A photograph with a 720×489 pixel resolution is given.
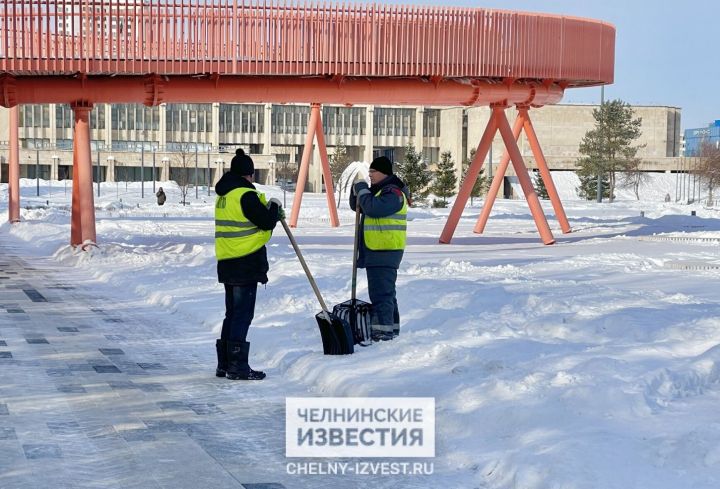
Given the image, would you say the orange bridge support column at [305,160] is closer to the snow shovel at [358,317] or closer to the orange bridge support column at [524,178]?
the orange bridge support column at [524,178]

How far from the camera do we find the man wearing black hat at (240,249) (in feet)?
31.8

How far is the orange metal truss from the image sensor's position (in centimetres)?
2305

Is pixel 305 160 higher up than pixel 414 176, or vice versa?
pixel 305 160

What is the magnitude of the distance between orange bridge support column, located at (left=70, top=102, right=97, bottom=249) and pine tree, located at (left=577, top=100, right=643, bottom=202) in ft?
253

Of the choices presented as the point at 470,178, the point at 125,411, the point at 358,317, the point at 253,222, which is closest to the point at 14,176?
the point at 470,178

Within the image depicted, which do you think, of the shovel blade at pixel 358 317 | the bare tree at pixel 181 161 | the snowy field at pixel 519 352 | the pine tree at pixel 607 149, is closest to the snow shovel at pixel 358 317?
the shovel blade at pixel 358 317

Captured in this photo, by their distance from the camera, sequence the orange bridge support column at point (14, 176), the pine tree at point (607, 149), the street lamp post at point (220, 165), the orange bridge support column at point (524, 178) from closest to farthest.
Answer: the orange bridge support column at point (524, 178) < the orange bridge support column at point (14, 176) < the pine tree at point (607, 149) < the street lamp post at point (220, 165)

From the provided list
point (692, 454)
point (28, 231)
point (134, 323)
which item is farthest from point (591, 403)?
point (28, 231)

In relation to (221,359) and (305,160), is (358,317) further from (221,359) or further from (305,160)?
(305,160)

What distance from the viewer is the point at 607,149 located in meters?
99.6

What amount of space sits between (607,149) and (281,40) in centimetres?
7903

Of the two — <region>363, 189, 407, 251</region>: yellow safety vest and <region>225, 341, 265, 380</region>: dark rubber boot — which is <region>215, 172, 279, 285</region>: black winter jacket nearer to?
<region>225, 341, 265, 380</region>: dark rubber boot

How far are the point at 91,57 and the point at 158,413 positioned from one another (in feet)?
52.8

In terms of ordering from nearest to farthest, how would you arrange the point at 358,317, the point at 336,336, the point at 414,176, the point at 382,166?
1. the point at 336,336
2. the point at 358,317
3. the point at 382,166
4. the point at 414,176
